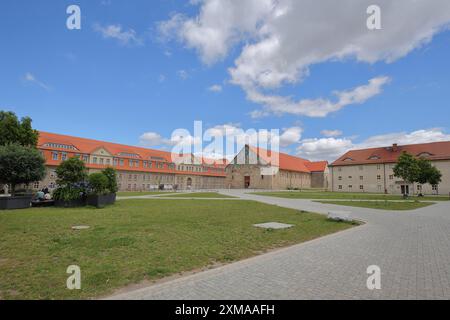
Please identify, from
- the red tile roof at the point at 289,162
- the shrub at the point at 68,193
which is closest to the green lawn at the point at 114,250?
the shrub at the point at 68,193

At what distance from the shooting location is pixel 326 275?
17.0ft

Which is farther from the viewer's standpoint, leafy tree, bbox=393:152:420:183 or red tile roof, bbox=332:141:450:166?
red tile roof, bbox=332:141:450:166

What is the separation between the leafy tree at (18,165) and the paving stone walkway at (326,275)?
Answer: 2011cm

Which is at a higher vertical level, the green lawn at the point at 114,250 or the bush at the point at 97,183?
the bush at the point at 97,183

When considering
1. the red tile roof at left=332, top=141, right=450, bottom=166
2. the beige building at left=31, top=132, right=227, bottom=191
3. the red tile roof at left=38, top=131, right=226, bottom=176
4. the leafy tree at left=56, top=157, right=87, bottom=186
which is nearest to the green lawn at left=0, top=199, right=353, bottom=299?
the leafy tree at left=56, top=157, right=87, bottom=186

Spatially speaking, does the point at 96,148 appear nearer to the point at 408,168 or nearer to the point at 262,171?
the point at 262,171

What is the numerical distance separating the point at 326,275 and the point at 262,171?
67222mm

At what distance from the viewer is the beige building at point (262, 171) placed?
71.6 metres

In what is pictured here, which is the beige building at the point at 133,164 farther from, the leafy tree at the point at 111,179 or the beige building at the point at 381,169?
the beige building at the point at 381,169

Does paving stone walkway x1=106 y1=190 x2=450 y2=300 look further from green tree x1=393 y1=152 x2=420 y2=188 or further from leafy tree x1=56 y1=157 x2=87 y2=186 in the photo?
green tree x1=393 y1=152 x2=420 y2=188

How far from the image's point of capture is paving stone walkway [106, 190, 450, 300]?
4.26 metres

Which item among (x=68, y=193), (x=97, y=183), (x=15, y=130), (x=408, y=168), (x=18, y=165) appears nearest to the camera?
(x=18, y=165)

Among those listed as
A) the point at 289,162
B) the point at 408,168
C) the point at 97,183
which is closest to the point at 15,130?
the point at 97,183

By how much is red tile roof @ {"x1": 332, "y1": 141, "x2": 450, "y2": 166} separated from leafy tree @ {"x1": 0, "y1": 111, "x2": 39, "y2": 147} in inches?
2509
